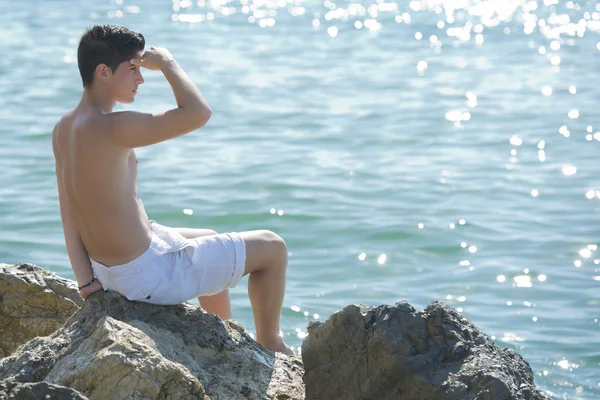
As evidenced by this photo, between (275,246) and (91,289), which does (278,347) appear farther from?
(91,289)

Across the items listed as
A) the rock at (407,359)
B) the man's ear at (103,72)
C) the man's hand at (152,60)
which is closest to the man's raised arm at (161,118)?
the man's hand at (152,60)

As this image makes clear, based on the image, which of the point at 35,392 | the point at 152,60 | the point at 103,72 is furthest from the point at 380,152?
the point at 35,392

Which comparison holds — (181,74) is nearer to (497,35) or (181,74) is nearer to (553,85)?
(553,85)

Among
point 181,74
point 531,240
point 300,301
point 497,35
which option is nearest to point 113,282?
point 181,74

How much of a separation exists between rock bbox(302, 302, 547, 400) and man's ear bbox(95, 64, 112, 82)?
144 centimetres

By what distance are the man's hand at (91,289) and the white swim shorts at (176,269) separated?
3 centimetres

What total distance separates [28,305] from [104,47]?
4.46 ft

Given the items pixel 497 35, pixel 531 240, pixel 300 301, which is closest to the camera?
pixel 300 301

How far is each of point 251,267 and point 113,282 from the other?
636 millimetres

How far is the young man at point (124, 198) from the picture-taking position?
14.8 ft

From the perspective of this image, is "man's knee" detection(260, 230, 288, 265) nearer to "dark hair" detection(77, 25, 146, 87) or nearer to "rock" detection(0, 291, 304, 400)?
"rock" detection(0, 291, 304, 400)

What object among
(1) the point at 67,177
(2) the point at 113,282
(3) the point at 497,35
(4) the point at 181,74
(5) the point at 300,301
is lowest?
(5) the point at 300,301

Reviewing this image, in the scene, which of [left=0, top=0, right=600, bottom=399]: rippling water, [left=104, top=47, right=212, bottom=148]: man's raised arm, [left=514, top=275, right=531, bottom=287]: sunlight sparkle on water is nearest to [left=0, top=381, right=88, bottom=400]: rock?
[left=104, top=47, right=212, bottom=148]: man's raised arm

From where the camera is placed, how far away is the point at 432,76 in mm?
14500
